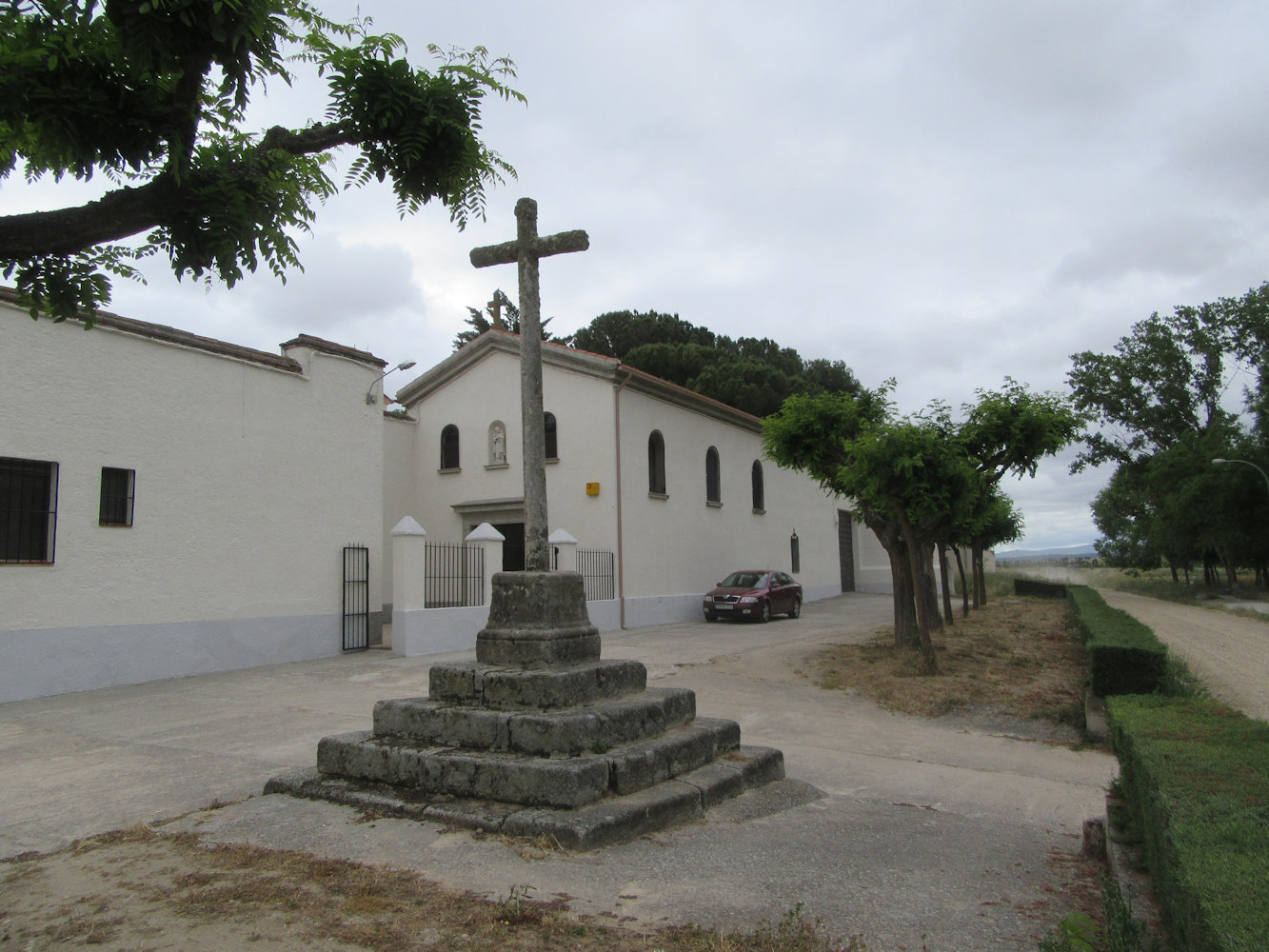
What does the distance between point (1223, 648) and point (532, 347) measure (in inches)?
633

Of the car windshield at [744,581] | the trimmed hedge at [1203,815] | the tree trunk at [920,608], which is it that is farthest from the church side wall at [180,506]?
the trimmed hedge at [1203,815]

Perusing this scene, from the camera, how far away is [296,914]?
3.53 meters

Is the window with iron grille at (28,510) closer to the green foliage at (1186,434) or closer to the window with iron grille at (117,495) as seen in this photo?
the window with iron grille at (117,495)

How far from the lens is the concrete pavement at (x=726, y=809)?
12.4ft

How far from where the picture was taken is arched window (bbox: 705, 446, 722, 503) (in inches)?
920

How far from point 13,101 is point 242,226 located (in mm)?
890

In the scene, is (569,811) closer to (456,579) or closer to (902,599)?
(902,599)

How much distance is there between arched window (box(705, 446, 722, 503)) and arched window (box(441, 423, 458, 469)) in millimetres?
6878

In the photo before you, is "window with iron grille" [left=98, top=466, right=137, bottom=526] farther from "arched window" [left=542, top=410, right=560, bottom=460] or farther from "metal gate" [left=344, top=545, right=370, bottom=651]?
"arched window" [left=542, top=410, right=560, bottom=460]

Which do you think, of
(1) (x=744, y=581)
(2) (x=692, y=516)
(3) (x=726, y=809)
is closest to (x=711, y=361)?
(2) (x=692, y=516)

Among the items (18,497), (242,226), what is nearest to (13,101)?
(242,226)

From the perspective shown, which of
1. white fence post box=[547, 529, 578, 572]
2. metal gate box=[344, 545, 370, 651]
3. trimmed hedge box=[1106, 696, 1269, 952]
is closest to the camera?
trimmed hedge box=[1106, 696, 1269, 952]

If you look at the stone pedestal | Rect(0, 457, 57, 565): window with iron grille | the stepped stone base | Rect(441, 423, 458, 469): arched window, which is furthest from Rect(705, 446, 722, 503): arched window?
the stepped stone base

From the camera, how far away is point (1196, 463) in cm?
3325
